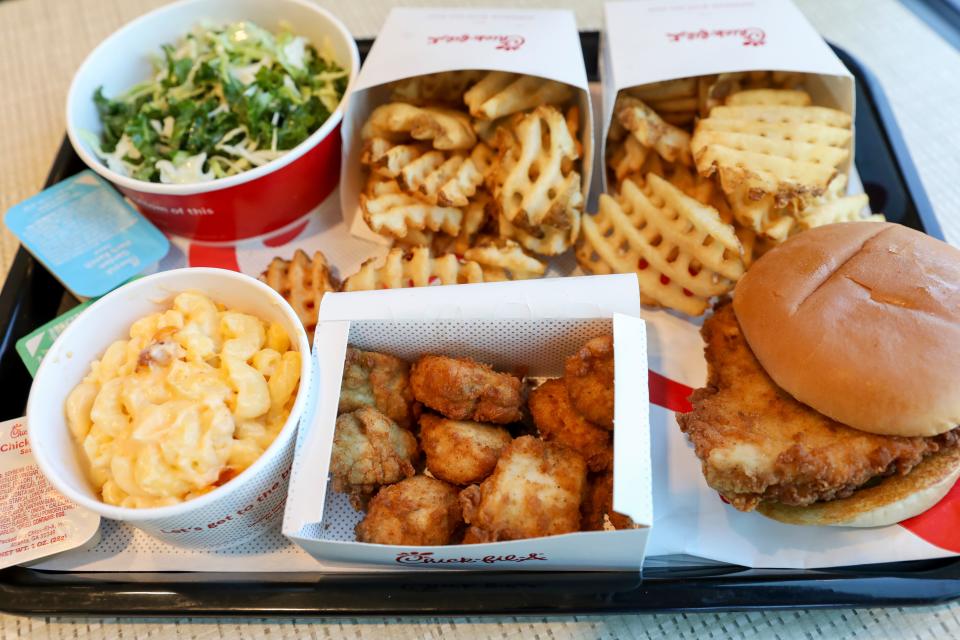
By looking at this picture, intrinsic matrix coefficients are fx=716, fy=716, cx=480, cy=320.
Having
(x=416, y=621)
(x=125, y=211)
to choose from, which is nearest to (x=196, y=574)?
(x=416, y=621)

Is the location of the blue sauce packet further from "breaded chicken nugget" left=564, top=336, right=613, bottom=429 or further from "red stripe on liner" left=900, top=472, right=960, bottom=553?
"red stripe on liner" left=900, top=472, right=960, bottom=553

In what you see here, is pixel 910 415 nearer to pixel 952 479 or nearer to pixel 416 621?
pixel 952 479

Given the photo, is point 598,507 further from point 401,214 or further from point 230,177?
point 230,177

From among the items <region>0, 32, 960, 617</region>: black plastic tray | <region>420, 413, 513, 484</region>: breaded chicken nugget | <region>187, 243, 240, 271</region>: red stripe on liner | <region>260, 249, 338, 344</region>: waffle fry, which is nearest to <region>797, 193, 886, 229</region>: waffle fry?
<region>0, 32, 960, 617</region>: black plastic tray

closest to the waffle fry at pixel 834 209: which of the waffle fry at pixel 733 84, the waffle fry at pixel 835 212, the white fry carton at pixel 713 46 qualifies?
the waffle fry at pixel 835 212

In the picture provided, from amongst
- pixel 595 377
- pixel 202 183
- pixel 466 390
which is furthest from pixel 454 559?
pixel 202 183
